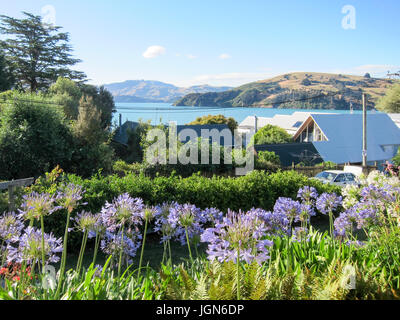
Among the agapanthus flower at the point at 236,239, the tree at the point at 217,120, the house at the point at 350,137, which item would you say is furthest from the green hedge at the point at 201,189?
the tree at the point at 217,120

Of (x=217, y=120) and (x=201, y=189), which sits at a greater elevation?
(x=217, y=120)

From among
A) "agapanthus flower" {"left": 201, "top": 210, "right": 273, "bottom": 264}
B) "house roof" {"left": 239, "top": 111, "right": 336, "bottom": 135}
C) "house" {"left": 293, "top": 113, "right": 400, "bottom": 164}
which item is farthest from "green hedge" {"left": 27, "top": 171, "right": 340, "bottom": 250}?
"house roof" {"left": 239, "top": 111, "right": 336, "bottom": 135}

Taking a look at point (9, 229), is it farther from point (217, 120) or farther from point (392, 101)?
point (392, 101)

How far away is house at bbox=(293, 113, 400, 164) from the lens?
104ft

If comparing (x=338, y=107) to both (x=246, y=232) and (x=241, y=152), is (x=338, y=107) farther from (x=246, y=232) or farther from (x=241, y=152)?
(x=246, y=232)

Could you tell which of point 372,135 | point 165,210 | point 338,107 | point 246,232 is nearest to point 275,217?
point 165,210

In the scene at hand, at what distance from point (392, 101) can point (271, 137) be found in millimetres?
30999

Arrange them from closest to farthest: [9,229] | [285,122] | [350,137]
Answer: [9,229] < [350,137] < [285,122]

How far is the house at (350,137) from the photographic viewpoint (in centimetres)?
3164

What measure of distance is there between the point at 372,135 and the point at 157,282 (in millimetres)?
35572

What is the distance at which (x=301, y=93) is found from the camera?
92.1 m

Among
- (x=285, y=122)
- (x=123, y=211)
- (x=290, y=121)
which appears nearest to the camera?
(x=123, y=211)

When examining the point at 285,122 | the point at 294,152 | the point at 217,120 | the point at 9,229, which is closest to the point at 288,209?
the point at 9,229

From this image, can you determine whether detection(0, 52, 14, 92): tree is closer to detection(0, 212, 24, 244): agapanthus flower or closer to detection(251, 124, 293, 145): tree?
detection(251, 124, 293, 145): tree
